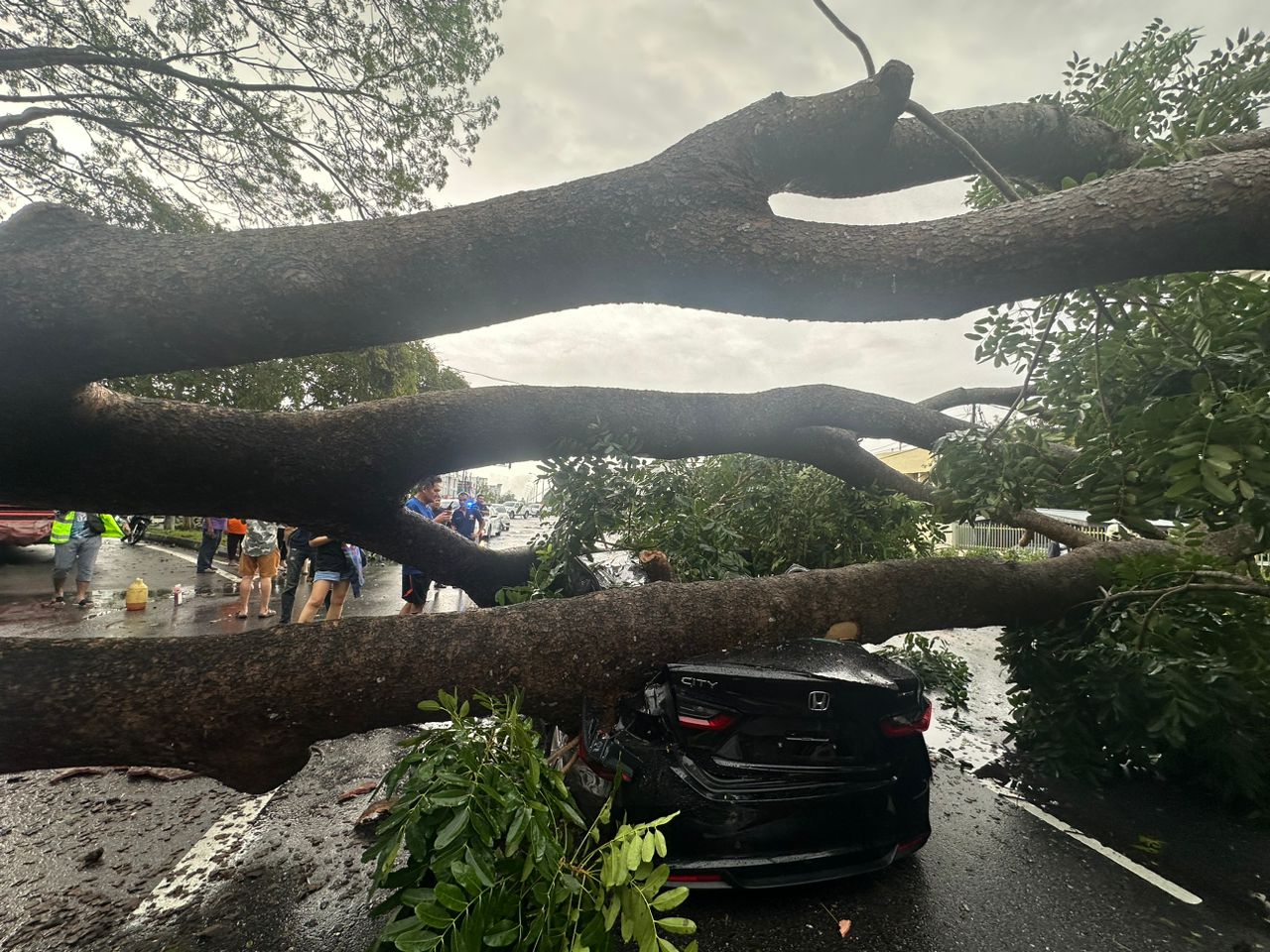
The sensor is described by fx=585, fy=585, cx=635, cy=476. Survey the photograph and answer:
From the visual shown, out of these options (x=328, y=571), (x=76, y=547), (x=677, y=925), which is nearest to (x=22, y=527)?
(x=76, y=547)

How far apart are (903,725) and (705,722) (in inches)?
39.2

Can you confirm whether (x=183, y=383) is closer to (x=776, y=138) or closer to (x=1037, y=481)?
(x=776, y=138)

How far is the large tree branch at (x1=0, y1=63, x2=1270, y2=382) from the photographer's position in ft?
6.65

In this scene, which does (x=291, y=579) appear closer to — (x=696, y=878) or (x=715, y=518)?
(x=715, y=518)

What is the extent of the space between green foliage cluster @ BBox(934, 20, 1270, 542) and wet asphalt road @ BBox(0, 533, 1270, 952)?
192 cm

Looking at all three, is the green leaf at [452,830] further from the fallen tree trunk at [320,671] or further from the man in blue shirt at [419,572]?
the man in blue shirt at [419,572]

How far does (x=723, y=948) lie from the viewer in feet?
8.04

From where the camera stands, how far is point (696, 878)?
2447mm

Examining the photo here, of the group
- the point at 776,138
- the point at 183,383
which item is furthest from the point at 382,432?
the point at 183,383

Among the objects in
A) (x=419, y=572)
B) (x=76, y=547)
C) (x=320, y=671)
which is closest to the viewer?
(x=320, y=671)

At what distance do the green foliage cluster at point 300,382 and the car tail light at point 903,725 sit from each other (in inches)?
408

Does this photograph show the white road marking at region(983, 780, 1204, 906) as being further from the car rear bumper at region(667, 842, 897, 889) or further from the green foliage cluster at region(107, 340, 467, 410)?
the green foliage cluster at region(107, 340, 467, 410)

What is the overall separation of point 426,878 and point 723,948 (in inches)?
55.5

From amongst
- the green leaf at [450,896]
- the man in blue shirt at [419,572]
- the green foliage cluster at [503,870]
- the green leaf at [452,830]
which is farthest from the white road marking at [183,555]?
the green leaf at [450,896]
